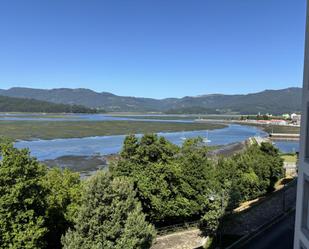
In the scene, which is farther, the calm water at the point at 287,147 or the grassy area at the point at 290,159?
the calm water at the point at 287,147

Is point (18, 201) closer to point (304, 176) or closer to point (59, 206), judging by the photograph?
point (59, 206)

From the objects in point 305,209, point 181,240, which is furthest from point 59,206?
point 305,209

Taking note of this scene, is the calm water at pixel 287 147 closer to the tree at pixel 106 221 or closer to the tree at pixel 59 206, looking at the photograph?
the tree at pixel 59 206

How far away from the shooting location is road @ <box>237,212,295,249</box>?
26923 millimetres

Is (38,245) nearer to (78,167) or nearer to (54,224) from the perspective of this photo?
(54,224)

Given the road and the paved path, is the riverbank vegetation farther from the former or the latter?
the road

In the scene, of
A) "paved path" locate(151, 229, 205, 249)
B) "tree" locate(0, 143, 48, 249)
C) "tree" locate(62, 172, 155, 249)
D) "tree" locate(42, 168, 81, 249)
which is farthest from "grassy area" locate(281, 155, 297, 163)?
"tree" locate(0, 143, 48, 249)

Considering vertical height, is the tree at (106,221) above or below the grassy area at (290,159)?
above

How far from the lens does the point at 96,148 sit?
95500 mm

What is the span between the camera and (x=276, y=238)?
2838 centimetres

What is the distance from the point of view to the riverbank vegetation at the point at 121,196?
18422 millimetres

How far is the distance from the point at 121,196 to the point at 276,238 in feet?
50.0

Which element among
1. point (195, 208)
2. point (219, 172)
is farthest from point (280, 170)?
point (195, 208)

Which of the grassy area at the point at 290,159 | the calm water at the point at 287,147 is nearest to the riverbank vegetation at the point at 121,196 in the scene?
the grassy area at the point at 290,159
